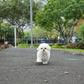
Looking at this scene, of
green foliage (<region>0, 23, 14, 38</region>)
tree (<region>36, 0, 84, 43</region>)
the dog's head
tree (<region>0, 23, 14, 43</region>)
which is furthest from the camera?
green foliage (<region>0, 23, 14, 38</region>)

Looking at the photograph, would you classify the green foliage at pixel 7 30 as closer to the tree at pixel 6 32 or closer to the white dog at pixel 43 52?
the tree at pixel 6 32

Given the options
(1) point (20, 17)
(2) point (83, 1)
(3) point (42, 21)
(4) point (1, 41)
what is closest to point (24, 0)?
(1) point (20, 17)

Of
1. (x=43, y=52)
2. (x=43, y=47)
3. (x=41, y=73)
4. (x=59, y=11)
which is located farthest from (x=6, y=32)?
(x=41, y=73)

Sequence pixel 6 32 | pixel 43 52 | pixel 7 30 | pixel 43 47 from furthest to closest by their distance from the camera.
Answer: pixel 6 32 < pixel 7 30 < pixel 43 52 < pixel 43 47

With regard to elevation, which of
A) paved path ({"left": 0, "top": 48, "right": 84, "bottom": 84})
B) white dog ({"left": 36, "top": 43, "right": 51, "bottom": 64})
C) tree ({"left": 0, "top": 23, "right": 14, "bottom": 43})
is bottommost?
paved path ({"left": 0, "top": 48, "right": 84, "bottom": 84})

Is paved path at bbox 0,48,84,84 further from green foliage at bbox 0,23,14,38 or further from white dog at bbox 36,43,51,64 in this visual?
green foliage at bbox 0,23,14,38

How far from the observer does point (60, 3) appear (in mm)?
26000

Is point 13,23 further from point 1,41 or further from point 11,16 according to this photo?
point 1,41

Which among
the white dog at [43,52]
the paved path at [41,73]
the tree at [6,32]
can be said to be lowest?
the paved path at [41,73]

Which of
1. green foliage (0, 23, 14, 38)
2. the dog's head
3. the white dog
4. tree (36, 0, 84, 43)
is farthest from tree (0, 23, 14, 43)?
the dog's head

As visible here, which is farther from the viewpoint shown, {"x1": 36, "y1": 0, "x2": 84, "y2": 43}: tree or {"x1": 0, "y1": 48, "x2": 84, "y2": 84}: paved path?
{"x1": 36, "y1": 0, "x2": 84, "y2": 43}: tree

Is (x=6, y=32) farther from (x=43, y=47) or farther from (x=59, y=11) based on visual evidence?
(x=43, y=47)

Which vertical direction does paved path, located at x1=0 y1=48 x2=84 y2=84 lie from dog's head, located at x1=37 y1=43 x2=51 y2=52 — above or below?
below

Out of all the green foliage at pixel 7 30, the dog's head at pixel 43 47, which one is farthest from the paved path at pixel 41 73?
the green foliage at pixel 7 30
